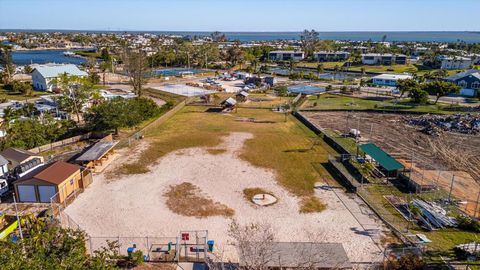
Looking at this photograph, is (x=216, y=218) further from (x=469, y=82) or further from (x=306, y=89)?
(x=469, y=82)

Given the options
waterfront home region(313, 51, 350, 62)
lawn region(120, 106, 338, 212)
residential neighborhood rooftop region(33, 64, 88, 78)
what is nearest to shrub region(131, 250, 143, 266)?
lawn region(120, 106, 338, 212)

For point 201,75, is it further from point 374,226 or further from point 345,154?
point 374,226

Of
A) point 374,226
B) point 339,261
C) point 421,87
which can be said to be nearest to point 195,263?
point 339,261

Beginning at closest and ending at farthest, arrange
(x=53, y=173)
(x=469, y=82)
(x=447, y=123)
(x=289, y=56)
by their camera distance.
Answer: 1. (x=53, y=173)
2. (x=447, y=123)
3. (x=469, y=82)
4. (x=289, y=56)

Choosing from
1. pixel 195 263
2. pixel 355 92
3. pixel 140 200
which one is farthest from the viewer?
pixel 355 92

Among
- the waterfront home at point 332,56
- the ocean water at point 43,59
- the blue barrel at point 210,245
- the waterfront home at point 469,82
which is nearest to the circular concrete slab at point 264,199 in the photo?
the blue barrel at point 210,245

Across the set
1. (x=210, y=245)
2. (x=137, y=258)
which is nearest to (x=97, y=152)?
(x=137, y=258)
